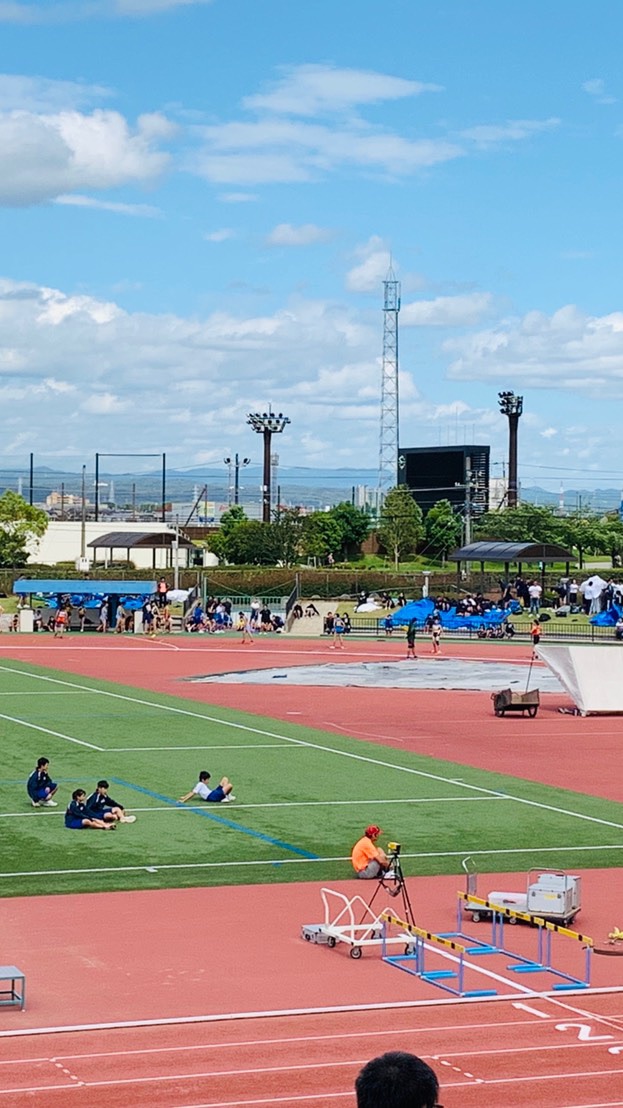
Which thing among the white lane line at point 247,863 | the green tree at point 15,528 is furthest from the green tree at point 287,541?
the white lane line at point 247,863

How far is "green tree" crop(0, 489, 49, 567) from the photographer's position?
131 meters

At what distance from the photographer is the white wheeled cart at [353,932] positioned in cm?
2155

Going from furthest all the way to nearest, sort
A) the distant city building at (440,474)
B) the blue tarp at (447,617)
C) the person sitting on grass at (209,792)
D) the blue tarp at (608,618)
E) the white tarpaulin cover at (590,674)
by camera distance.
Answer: the distant city building at (440,474), the blue tarp at (447,617), the blue tarp at (608,618), the white tarpaulin cover at (590,674), the person sitting on grass at (209,792)

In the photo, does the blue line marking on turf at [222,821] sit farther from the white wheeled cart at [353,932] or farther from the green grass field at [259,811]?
the white wheeled cart at [353,932]

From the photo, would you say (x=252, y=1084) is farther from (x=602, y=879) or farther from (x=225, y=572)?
(x=225, y=572)

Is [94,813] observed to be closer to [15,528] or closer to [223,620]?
[223,620]

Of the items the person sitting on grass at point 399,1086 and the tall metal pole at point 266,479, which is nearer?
the person sitting on grass at point 399,1086

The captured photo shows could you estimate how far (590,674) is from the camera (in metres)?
51.1

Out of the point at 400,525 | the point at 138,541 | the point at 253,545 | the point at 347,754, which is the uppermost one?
the point at 400,525

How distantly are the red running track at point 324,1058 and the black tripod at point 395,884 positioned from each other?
4152 millimetres

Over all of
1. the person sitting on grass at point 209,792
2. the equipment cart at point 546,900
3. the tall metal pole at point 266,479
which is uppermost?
the tall metal pole at point 266,479

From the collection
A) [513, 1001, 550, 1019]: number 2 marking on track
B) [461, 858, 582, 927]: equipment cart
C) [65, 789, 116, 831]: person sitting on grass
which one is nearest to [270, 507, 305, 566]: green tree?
[65, 789, 116, 831]: person sitting on grass

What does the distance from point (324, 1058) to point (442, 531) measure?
463 feet

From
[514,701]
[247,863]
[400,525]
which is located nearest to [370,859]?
[247,863]
